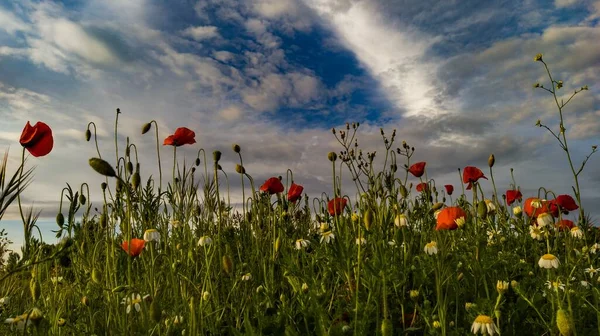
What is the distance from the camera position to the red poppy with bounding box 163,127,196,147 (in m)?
4.24

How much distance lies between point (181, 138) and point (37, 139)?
4.19 ft

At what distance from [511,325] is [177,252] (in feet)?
9.05

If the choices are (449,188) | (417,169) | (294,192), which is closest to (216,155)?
(294,192)

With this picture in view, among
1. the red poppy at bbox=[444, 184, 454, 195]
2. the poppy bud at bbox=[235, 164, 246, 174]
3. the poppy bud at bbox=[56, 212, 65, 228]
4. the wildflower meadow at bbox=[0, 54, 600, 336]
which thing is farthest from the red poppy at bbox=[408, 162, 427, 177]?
the poppy bud at bbox=[56, 212, 65, 228]

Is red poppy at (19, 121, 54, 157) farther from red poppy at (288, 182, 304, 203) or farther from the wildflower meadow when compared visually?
red poppy at (288, 182, 304, 203)

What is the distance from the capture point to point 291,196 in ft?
14.6

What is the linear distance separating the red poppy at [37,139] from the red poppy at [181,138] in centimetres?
113

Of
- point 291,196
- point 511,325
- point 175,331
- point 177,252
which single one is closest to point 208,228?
point 177,252

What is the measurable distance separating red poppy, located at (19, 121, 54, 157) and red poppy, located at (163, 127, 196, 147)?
1132 millimetres

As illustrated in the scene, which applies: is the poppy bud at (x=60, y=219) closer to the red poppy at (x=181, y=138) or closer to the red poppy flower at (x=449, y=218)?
the red poppy at (x=181, y=138)

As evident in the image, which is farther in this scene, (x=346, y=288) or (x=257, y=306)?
(x=346, y=288)

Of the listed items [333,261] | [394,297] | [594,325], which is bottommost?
[594,325]

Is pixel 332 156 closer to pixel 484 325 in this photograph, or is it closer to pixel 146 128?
pixel 484 325

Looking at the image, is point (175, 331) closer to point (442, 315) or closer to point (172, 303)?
point (172, 303)
